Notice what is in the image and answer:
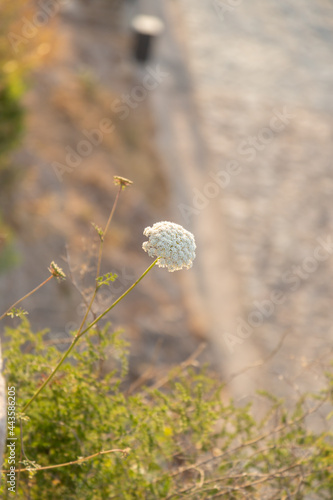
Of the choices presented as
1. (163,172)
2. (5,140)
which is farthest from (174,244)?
(163,172)

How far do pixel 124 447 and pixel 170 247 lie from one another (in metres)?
0.78

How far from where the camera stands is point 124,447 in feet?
7.02

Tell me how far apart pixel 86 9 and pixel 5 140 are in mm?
7704

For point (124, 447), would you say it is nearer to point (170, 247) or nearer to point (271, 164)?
point (170, 247)

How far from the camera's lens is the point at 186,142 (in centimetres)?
990

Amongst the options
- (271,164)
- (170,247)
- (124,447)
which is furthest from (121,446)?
(271,164)

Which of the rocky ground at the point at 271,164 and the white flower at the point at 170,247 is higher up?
the rocky ground at the point at 271,164

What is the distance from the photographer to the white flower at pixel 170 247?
170 cm

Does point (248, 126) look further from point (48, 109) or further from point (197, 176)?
point (48, 109)

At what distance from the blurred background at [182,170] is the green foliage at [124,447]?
2.36 m

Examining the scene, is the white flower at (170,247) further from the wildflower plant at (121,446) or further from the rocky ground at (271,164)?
the rocky ground at (271,164)

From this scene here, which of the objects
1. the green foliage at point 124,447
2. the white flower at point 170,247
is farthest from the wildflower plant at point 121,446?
the white flower at point 170,247

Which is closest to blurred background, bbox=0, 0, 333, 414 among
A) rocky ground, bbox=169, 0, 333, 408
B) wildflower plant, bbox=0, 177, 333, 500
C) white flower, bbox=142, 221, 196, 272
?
rocky ground, bbox=169, 0, 333, 408

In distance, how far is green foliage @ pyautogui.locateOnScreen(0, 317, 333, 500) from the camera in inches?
85.2
